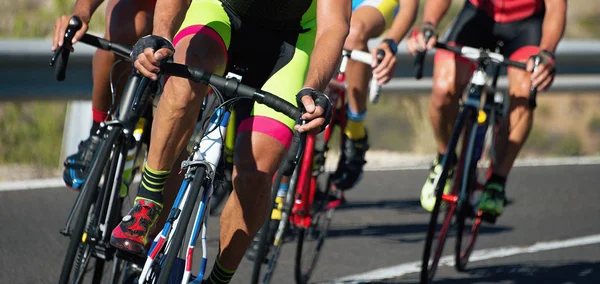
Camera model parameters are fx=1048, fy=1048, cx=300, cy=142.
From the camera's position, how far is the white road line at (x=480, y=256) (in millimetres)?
6684

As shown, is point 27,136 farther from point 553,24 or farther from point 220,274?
point 220,274

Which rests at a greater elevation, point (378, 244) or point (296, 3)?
point (296, 3)

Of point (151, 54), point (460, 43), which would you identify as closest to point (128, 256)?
point (151, 54)

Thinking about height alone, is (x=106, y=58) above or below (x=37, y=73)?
above

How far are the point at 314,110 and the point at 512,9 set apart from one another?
3.90 metres

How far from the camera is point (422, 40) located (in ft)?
21.9

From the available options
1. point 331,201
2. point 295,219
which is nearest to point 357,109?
point 331,201

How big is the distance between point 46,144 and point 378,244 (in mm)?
4557

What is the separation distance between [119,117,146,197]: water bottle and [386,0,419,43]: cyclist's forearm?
2.17 metres

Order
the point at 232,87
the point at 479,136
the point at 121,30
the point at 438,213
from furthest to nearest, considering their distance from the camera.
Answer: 1. the point at 479,136
2. the point at 438,213
3. the point at 121,30
4. the point at 232,87

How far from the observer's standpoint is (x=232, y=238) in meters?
4.48

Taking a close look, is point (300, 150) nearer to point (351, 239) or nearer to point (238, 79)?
point (238, 79)

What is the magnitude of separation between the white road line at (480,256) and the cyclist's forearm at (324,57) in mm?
2417

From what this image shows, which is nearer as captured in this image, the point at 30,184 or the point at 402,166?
the point at 30,184
